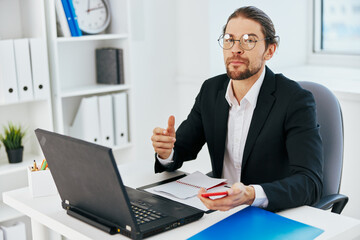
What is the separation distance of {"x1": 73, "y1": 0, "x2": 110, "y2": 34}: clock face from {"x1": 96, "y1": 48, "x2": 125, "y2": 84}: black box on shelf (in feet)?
0.50

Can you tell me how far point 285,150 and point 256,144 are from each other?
11cm

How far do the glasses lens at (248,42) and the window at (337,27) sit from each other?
5.51 feet

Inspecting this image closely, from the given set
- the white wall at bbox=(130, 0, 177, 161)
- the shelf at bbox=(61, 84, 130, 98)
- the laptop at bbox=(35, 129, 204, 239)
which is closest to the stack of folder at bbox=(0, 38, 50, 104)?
the shelf at bbox=(61, 84, 130, 98)

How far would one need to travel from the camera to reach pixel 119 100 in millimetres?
3090

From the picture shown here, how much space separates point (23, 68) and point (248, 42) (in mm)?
1310

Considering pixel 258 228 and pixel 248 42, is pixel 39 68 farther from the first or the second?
pixel 258 228

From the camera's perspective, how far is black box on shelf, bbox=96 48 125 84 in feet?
10.2

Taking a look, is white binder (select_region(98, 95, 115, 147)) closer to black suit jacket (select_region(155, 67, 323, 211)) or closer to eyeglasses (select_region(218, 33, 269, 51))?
black suit jacket (select_region(155, 67, 323, 211))

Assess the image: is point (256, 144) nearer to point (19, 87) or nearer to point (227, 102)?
point (227, 102)

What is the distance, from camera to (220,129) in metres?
2.02

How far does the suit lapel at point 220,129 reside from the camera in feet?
6.62

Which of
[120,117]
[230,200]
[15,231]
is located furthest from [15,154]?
[230,200]

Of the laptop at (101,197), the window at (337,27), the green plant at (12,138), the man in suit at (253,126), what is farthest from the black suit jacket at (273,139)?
the window at (337,27)

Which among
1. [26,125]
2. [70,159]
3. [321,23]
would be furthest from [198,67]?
[70,159]
